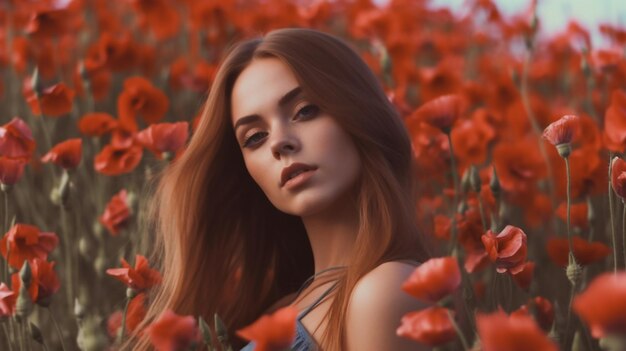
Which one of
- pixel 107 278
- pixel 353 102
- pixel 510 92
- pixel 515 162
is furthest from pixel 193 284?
pixel 510 92

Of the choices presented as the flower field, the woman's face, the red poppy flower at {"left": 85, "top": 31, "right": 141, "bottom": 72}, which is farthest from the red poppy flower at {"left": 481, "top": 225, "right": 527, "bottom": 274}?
the red poppy flower at {"left": 85, "top": 31, "right": 141, "bottom": 72}

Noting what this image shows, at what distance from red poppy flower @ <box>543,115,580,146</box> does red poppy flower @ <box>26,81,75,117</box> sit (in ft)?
3.19

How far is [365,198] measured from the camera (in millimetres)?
1329

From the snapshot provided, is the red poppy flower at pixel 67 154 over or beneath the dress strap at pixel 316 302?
over

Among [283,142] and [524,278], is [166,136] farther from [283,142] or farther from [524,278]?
[524,278]

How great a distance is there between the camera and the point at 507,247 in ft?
3.95

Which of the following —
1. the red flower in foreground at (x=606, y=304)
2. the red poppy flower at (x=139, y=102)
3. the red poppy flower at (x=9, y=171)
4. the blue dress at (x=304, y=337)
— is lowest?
the blue dress at (x=304, y=337)

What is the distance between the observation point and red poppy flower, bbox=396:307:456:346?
0.93m

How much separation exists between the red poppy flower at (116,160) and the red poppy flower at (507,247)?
0.80 metres

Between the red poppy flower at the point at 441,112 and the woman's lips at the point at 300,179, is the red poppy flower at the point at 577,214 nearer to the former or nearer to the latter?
the red poppy flower at the point at 441,112

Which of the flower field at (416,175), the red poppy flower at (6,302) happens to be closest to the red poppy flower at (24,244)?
the flower field at (416,175)

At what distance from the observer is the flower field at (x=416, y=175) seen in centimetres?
120

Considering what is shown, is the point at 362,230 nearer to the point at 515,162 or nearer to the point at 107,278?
the point at 515,162

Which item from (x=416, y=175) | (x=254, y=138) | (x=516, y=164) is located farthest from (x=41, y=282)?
(x=516, y=164)
